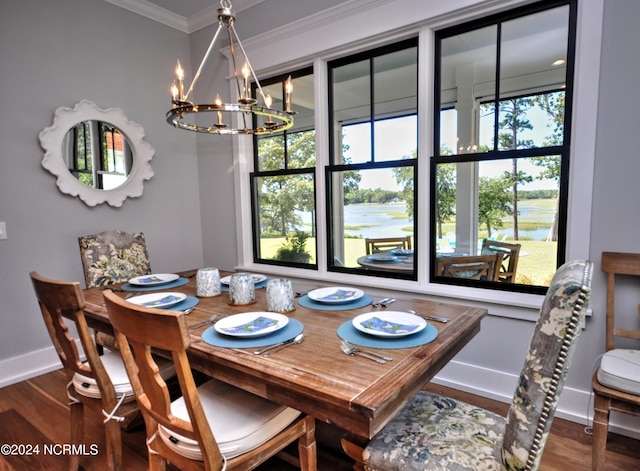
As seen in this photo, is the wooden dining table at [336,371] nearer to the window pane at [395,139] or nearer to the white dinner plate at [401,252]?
the white dinner plate at [401,252]

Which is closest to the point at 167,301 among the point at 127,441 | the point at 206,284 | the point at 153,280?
the point at 206,284

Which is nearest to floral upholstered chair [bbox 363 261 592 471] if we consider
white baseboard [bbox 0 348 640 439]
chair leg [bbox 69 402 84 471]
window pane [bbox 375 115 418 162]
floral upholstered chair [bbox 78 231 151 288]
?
white baseboard [bbox 0 348 640 439]

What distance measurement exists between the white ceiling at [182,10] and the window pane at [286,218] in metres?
1.49

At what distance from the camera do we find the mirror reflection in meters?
2.79

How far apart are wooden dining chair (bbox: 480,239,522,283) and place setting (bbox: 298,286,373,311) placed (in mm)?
1091

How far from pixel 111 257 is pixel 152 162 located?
1.16 metres

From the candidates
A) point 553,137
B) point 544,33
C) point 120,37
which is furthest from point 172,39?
point 553,137

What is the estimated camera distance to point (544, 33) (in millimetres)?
2107

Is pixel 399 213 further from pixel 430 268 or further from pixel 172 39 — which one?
pixel 172 39

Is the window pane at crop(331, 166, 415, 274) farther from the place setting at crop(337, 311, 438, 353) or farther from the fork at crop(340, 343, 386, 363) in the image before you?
the fork at crop(340, 343, 386, 363)

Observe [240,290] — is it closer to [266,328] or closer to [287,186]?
[266,328]

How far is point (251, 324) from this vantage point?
4.47 ft

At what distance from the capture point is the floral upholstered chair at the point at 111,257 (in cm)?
235

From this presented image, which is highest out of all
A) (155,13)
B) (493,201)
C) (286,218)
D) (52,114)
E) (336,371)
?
(155,13)
